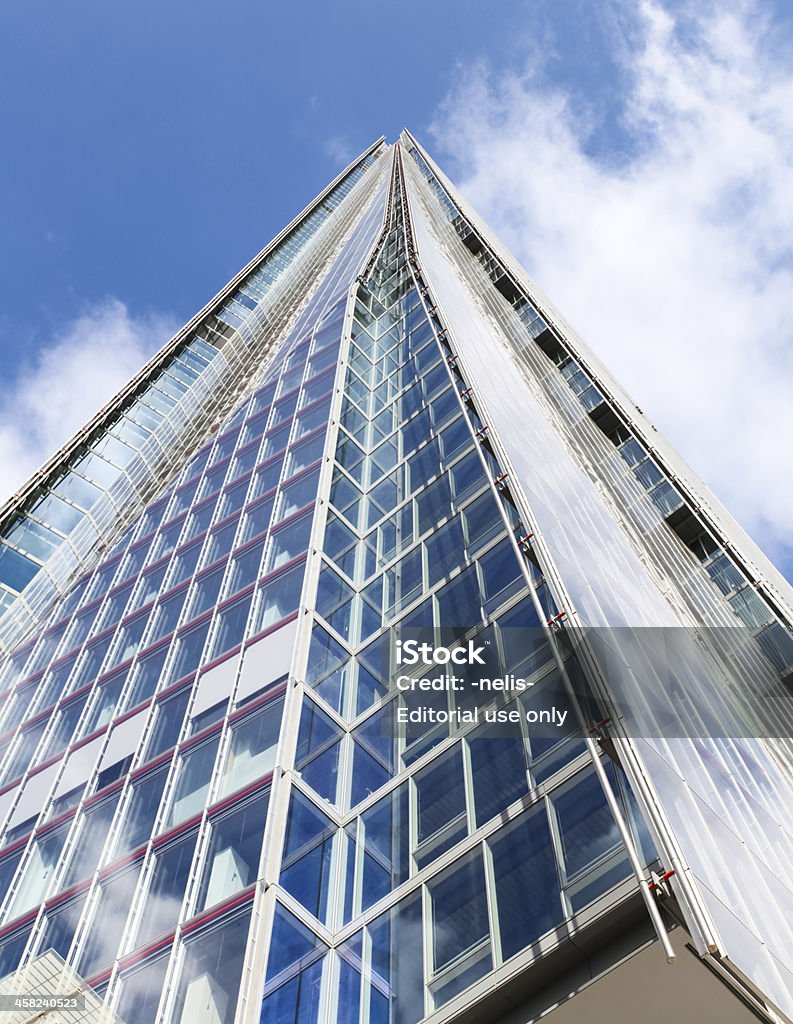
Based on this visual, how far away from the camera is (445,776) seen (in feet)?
62.8

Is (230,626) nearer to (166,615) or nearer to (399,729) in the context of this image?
(166,615)

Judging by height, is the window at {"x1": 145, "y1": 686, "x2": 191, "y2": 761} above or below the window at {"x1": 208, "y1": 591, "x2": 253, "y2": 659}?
below

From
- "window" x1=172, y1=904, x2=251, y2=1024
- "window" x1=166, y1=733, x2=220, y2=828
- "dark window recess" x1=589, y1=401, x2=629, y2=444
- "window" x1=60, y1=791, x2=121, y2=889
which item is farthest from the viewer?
"dark window recess" x1=589, y1=401, x2=629, y2=444

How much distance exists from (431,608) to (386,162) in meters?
107

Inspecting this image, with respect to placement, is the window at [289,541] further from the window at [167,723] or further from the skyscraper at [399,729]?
the window at [167,723]

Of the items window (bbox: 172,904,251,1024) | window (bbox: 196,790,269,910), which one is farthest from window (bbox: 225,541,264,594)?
window (bbox: 172,904,251,1024)

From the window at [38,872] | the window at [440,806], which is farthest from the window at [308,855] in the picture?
the window at [38,872]

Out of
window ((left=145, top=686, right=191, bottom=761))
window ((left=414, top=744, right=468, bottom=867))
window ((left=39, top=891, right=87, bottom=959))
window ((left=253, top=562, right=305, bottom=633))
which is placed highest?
window ((left=253, top=562, right=305, bottom=633))

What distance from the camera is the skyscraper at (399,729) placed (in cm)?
1519

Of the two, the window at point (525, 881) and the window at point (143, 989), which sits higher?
the window at point (143, 989)

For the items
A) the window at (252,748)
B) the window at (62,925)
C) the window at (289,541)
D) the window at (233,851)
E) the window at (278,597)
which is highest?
the window at (289,541)

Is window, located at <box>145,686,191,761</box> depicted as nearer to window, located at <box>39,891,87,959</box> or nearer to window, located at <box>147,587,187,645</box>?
window, located at <box>39,891,87,959</box>

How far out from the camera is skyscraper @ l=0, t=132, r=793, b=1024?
1519 cm

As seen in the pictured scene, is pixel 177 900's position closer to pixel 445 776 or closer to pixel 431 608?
pixel 445 776
